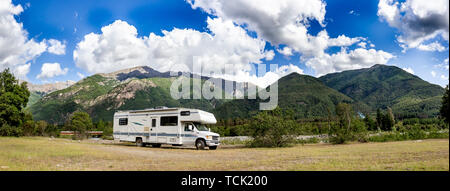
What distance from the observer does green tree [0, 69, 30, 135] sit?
33.1 m

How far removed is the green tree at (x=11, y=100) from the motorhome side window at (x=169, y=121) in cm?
2474

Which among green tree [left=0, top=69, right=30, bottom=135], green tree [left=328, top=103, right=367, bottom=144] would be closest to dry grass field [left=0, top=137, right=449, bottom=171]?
green tree [left=328, top=103, right=367, bottom=144]

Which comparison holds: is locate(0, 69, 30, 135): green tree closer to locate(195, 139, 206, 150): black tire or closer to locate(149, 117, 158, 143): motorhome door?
locate(149, 117, 158, 143): motorhome door

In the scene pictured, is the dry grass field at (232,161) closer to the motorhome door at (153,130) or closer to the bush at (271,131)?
the motorhome door at (153,130)

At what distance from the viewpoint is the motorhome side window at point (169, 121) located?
64.2 ft

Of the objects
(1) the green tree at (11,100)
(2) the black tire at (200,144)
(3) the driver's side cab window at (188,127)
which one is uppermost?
(1) the green tree at (11,100)

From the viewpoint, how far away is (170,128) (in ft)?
64.9

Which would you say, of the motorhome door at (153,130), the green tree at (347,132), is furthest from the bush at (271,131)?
the motorhome door at (153,130)

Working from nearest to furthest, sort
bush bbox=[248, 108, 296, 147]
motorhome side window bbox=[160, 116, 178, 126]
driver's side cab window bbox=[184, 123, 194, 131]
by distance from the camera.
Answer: driver's side cab window bbox=[184, 123, 194, 131]
motorhome side window bbox=[160, 116, 178, 126]
bush bbox=[248, 108, 296, 147]

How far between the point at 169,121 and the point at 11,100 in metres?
26.5

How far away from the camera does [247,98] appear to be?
605ft

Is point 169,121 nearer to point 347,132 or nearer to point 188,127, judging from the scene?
point 188,127
